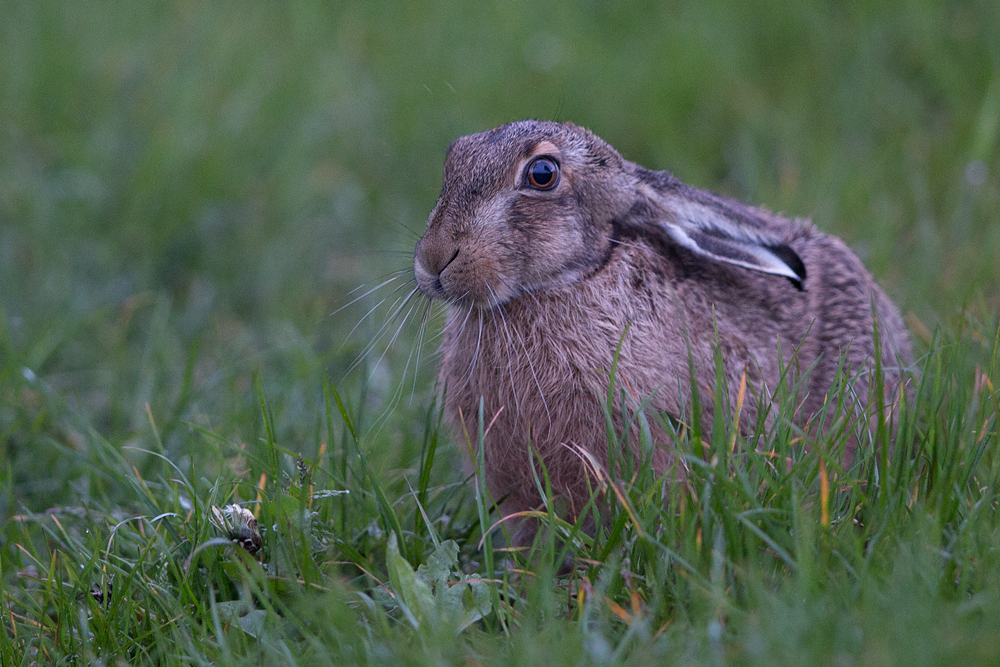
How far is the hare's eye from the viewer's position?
3143mm

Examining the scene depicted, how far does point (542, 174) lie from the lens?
315 centimetres

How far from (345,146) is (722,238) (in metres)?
3.57

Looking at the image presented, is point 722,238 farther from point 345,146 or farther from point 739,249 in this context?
point 345,146

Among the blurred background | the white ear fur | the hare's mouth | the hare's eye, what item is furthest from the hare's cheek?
the blurred background

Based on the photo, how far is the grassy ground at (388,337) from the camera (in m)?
2.29

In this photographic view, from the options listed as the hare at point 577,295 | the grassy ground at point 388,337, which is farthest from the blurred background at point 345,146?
the hare at point 577,295

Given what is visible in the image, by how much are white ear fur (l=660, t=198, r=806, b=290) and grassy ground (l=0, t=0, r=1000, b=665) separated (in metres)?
0.53

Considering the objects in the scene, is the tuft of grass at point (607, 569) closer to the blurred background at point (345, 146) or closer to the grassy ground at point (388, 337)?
the grassy ground at point (388, 337)

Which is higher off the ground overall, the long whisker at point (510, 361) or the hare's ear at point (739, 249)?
the hare's ear at point (739, 249)

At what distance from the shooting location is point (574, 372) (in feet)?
10.3

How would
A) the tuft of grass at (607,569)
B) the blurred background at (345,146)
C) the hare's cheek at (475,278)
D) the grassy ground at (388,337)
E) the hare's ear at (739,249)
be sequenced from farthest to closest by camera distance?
the blurred background at (345,146) < the hare's ear at (739,249) < the hare's cheek at (475,278) < the grassy ground at (388,337) < the tuft of grass at (607,569)

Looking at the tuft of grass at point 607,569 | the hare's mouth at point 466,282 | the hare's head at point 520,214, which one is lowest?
the tuft of grass at point 607,569

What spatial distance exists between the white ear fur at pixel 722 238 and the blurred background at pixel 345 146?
105cm

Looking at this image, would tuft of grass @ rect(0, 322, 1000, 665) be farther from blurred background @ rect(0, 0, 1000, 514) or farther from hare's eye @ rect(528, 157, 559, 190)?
blurred background @ rect(0, 0, 1000, 514)
